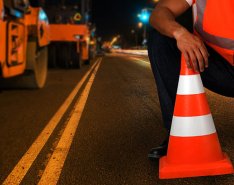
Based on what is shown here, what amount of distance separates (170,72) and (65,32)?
1440 cm

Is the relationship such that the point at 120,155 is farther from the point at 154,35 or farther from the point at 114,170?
the point at 154,35

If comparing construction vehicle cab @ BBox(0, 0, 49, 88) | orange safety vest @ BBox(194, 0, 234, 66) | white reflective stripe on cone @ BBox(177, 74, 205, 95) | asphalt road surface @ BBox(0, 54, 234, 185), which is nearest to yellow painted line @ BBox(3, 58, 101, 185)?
asphalt road surface @ BBox(0, 54, 234, 185)

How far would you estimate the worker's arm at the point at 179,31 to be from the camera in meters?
2.83

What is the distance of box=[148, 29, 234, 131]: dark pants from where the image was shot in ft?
10.9

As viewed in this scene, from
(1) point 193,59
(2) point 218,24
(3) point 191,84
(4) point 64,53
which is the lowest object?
(3) point 191,84

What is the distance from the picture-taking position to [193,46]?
2826 millimetres

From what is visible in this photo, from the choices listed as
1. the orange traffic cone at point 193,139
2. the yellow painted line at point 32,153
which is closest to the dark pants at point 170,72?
the orange traffic cone at point 193,139

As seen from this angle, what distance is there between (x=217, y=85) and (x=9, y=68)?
3908mm

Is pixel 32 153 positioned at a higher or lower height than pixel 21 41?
lower

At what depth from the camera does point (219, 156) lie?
9.86ft

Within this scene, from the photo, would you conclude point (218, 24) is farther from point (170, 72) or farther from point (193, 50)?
point (170, 72)

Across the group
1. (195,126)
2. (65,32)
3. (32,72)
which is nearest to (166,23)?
(195,126)

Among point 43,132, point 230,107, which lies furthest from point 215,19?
point 230,107

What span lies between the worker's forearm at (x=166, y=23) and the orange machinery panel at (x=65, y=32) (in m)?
14.3
